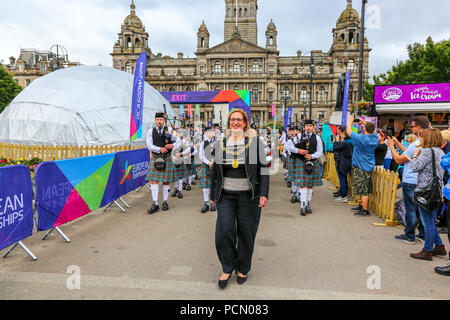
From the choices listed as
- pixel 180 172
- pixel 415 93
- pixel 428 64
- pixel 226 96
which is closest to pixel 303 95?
pixel 428 64

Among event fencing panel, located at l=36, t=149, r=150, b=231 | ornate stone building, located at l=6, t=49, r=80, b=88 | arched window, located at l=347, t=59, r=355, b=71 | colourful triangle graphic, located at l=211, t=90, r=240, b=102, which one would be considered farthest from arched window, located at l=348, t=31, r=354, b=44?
event fencing panel, located at l=36, t=149, r=150, b=231

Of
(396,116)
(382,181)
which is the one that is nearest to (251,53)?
(396,116)

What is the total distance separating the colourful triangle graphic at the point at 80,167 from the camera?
5.46 metres

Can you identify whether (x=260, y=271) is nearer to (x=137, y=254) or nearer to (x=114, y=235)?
(x=137, y=254)

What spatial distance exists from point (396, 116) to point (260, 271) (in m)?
16.5

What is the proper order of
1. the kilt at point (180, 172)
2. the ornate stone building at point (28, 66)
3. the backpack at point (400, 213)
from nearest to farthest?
the backpack at point (400, 213)
the kilt at point (180, 172)
the ornate stone building at point (28, 66)

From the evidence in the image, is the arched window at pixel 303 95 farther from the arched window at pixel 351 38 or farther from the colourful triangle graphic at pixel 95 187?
the colourful triangle graphic at pixel 95 187

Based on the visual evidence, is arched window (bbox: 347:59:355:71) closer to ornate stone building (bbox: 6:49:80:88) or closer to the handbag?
ornate stone building (bbox: 6:49:80:88)

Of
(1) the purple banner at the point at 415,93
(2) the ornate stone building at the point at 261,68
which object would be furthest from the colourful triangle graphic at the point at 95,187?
(2) the ornate stone building at the point at 261,68

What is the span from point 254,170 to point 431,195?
2605 millimetres

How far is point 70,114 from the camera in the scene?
632 inches

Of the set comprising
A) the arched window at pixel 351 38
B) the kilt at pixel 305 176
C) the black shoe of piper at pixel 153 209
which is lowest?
the black shoe of piper at pixel 153 209

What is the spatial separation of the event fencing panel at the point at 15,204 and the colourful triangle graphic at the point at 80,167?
770mm

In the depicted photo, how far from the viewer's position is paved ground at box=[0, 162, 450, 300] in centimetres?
357
